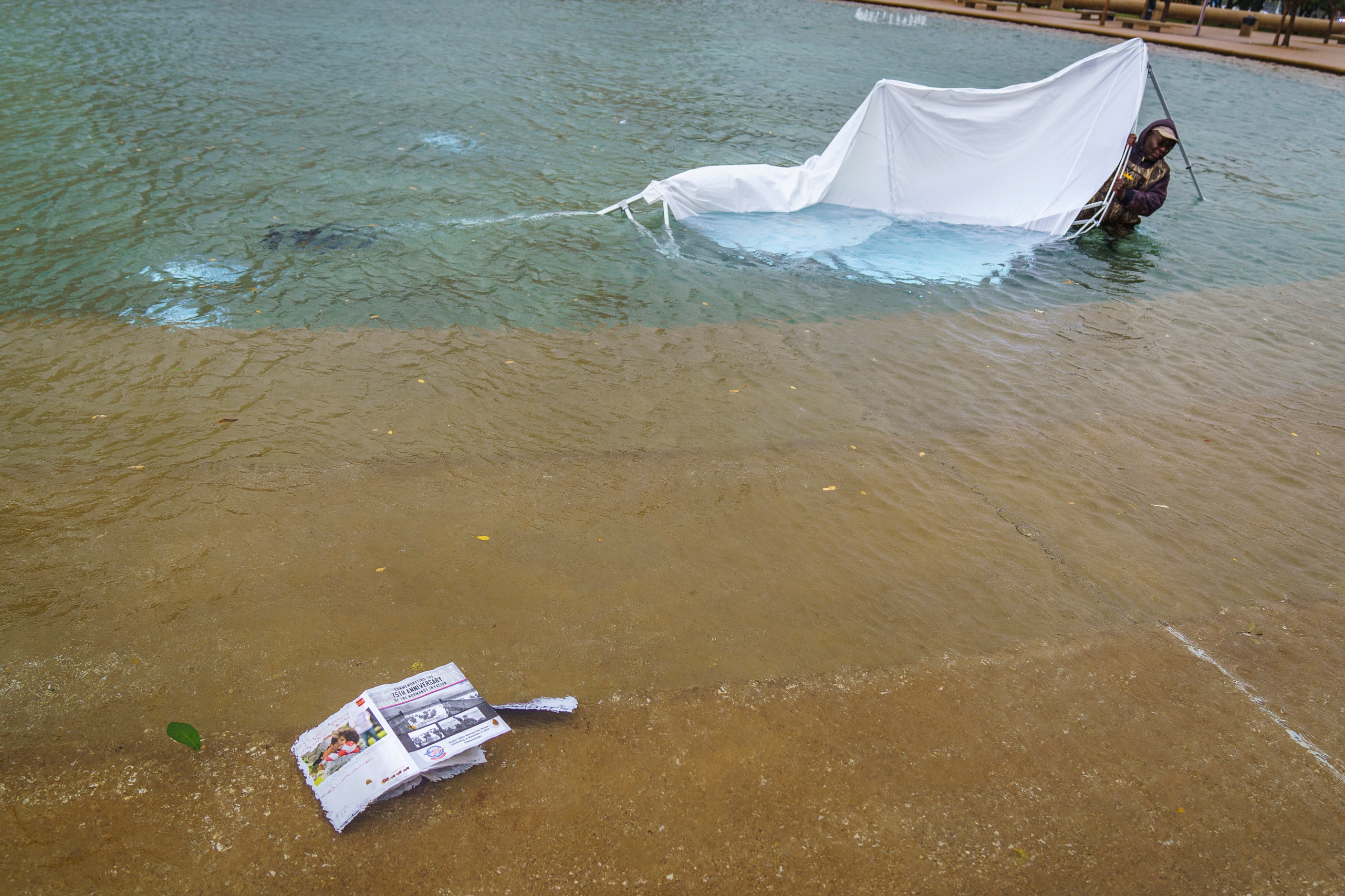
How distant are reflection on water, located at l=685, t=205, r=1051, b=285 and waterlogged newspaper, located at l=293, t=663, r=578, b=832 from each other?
605 cm

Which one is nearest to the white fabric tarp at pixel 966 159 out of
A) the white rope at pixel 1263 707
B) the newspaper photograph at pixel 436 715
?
the white rope at pixel 1263 707

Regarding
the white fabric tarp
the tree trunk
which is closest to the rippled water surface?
the white fabric tarp

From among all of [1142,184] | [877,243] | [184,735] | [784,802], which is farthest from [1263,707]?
[1142,184]

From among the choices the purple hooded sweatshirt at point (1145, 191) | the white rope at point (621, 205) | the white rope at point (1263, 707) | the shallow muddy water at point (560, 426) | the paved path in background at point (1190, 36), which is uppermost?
the paved path in background at point (1190, 36)

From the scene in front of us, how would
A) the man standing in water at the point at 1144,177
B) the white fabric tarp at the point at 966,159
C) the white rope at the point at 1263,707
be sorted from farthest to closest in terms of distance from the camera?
the man standing in water at the point at 1144,177
the white fabric tarp at the point at 966,159
the white rope at the point at 1263,707

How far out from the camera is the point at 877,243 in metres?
8.80

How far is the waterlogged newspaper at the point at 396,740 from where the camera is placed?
2.95 m

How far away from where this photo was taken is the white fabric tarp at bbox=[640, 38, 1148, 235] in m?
8.82

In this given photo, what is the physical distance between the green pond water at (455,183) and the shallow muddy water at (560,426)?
69 millimetres

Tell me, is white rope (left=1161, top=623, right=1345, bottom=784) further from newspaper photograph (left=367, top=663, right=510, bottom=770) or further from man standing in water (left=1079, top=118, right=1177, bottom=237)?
man standing in water (left=1079, top=118, right=1177, bottom=237)

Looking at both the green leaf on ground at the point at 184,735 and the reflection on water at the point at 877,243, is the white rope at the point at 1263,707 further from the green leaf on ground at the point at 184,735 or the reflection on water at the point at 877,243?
the reflection on water at the point at 877,243

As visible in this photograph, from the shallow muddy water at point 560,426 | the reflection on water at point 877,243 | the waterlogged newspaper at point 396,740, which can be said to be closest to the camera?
the waterlogged newspaper at point 396,740

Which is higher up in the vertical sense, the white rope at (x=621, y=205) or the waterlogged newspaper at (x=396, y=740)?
the white rope at (x=621, y=205)

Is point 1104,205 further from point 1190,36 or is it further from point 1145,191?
point 1190,36
